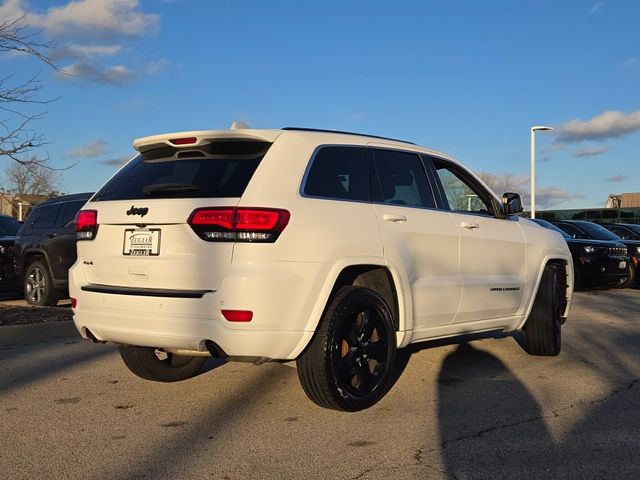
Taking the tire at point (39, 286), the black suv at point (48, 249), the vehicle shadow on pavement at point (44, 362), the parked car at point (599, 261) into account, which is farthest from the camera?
the parked car at point (599, 261)

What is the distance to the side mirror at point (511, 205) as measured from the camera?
6.35m

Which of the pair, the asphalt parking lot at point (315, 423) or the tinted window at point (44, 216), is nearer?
the asphalt parking lot at point (315, 423)

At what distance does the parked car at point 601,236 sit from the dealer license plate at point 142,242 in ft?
44.1

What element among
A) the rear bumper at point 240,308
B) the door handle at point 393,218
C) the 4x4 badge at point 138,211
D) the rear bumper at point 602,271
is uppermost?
the 4x4 badge at point 138,211

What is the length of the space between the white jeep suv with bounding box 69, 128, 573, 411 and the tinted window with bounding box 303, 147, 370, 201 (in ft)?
0.04

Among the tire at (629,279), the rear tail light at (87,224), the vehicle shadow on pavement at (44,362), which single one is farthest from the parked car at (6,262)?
the tire at (629,279)

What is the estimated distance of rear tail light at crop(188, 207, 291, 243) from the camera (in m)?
4.18

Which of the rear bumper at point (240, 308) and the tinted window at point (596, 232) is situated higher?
the tinted window at point (596, 232)

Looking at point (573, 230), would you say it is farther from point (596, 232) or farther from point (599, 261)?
point (599, 261)

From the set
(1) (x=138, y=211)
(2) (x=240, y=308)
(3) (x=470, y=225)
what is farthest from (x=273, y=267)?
(3) (x=470, y=225)

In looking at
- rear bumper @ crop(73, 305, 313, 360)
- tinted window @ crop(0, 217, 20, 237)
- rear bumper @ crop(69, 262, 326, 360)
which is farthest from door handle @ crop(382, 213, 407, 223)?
tinted window @ crop(0, 217, 20, 237)

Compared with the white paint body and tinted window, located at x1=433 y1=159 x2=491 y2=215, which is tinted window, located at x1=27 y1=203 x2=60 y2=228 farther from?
tinted window, located at x1=433 y1=159 x2=491 y2=215

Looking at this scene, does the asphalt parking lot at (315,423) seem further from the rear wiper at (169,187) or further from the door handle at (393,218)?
the rear wiper at (169,187)

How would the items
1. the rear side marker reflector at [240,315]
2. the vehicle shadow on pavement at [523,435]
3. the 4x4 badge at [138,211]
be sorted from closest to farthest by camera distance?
1. the vehicle shadow on pavement at [523,435]
2. the rear side marker reflector at [240,315]
3. the 4x4 badge at [138,211]
